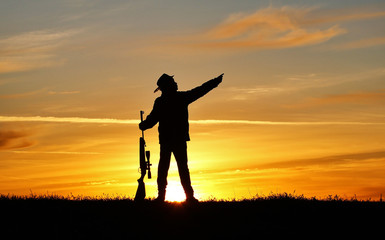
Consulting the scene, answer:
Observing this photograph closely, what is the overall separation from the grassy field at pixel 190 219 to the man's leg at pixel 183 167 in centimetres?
53

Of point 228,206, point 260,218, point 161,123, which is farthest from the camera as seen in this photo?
point 161,123

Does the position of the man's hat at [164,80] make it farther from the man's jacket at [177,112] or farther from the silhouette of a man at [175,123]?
the man's jacket at [177,112]

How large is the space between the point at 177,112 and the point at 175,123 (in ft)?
0.98

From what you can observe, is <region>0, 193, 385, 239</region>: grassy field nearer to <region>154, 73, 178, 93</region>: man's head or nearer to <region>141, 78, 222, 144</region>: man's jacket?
<region>141, 78, 222, 144</region>: man's jacket

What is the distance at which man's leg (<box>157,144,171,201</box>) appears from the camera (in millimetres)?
15859

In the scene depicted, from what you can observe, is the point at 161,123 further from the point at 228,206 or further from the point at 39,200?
the point at 39,200

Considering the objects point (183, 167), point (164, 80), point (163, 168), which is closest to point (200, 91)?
point (164, 80)

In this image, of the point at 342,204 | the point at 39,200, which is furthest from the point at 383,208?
the point at 39,200

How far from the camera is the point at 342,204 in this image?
1576cm

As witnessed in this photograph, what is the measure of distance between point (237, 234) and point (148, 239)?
5.86ft

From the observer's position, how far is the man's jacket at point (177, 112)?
1571 centimetres

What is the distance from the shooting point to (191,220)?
1305 centimetres

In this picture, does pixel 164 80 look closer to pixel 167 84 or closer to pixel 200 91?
pixel 167 84

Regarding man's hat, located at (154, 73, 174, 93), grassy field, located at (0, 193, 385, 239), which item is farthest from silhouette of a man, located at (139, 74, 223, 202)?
grassy field, located at (0, 193, 385, 239)
